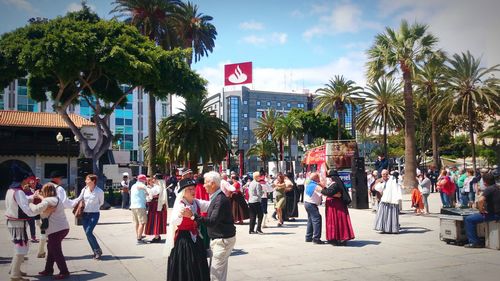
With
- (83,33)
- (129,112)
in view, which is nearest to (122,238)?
(83,33)

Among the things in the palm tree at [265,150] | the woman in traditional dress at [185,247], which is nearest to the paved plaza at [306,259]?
Result: the woman in traditional dress at [185,247]

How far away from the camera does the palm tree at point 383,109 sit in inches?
1779

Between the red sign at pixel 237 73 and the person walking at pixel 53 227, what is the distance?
48.5 meters

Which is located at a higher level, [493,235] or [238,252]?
[493,235]

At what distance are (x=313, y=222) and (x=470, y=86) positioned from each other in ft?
86.6

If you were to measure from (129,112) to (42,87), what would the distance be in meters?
54.1

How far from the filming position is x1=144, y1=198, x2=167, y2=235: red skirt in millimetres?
10812

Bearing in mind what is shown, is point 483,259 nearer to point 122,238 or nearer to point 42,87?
point 122,238

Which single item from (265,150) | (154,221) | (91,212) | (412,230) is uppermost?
(265,150)

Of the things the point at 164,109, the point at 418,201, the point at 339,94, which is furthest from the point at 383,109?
the point at 164,109

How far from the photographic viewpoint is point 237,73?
5612 cm

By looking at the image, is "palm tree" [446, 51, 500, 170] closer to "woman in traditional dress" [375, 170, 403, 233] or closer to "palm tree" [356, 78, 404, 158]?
"palm tree" [356, 78, 404, 158]

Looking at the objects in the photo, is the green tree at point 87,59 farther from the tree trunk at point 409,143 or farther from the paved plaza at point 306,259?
the tree trunk at point 409,143

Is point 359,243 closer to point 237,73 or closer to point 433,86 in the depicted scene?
point 433,86
